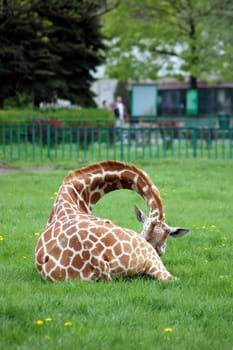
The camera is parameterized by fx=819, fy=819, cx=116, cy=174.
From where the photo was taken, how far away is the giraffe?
676 cm

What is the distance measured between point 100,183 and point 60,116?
2099 cm

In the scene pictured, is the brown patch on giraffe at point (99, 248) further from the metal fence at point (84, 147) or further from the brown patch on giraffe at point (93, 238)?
the metal fence at point (84, 147)

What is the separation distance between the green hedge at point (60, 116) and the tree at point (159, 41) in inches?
304

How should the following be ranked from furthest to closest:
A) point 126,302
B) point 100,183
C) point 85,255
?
point 100,183 → point 85,255 → point 126,302

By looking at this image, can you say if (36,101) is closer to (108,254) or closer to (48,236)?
(48,236)

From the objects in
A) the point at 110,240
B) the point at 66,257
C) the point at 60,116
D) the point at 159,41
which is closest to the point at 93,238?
the point at 110,240

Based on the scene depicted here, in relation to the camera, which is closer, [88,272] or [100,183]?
[88,272]

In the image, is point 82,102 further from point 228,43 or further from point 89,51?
point 228,43

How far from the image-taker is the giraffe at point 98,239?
676 cm

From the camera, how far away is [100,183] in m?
7.66

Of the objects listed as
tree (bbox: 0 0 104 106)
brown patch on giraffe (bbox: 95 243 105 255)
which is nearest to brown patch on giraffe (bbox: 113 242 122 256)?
brown patch on giraffe (bbox: 95 243 105 255)

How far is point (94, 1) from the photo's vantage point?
27062 millimetres

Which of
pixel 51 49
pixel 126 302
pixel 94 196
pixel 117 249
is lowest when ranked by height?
pixel 126 302

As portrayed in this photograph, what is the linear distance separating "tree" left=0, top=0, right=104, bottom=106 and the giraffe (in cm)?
1687
